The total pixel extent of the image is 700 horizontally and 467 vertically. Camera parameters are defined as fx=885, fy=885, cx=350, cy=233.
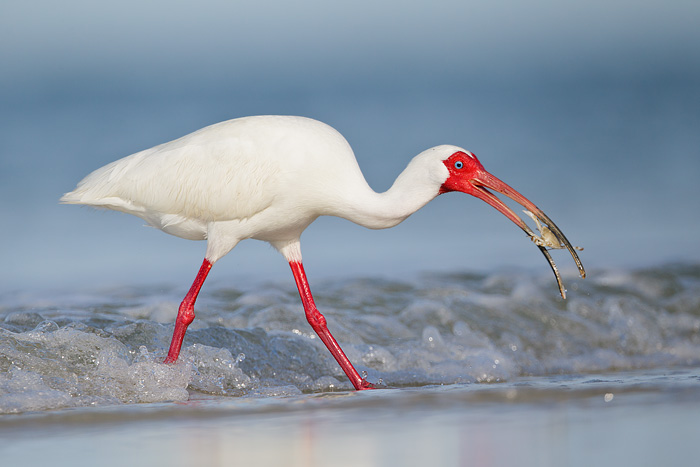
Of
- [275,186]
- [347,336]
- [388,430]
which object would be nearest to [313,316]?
[347,336]

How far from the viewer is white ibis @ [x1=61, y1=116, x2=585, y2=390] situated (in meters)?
6.00

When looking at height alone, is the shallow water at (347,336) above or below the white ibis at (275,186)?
below

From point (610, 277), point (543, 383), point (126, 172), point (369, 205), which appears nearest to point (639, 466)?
point (543, 383)

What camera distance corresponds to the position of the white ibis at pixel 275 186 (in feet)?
19.7

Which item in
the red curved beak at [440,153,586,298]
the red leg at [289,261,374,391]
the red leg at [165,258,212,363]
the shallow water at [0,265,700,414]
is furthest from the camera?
the red leg at [289,261,374,391]

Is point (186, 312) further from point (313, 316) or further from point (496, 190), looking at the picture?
point (496, 190)

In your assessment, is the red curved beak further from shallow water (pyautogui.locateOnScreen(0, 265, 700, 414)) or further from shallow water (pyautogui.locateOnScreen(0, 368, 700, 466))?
shallow water (pyautogui.locateOnScreen(0, 265, 700, 414))

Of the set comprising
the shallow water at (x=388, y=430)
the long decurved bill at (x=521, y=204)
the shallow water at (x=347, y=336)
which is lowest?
the shallow water at (x=388, y=430)

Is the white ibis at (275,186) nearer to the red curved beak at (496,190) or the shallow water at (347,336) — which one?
the red curved beak at (496,190)

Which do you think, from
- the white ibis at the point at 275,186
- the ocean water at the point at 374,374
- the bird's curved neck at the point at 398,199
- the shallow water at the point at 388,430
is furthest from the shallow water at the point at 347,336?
the bird's curved neck at the point at 398,199

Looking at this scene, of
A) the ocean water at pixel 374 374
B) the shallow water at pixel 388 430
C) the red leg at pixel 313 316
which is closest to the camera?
the shallow water at pixel 388 430

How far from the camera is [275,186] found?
601 centimetres

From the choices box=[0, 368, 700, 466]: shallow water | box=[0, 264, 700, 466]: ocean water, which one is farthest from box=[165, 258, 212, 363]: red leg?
box=[0, 368, 700, 466]: shallow water

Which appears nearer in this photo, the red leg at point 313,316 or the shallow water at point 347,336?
the shallow water at point 347,336
